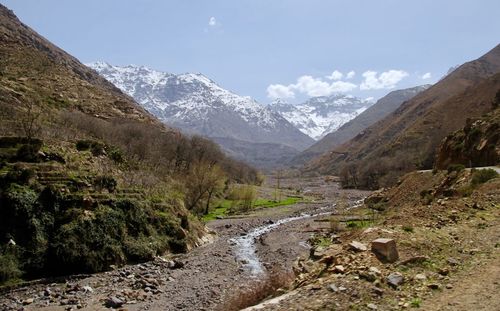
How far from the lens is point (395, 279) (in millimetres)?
15117

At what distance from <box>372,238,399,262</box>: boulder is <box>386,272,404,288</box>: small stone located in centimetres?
118

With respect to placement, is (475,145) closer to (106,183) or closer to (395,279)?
(106,183)

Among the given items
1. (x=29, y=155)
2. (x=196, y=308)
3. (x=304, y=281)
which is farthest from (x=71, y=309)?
(x=29, y=155)

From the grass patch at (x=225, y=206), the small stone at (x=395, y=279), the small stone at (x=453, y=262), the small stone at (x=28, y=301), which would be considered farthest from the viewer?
the grass patch at (x=225, y=206)

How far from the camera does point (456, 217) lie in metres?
23.6

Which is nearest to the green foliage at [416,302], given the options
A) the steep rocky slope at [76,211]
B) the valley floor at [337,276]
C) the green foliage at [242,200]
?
the valley floor at [337,276]

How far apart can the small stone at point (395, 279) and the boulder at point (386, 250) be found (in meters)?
1.18

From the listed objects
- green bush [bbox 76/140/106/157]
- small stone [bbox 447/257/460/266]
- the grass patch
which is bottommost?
the grass patch

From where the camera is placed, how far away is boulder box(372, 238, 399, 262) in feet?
54.6

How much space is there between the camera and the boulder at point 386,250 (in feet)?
54.6

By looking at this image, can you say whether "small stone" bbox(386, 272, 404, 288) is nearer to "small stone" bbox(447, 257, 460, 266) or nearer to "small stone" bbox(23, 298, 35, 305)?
"small stone" bbox(447, 257, 460, 266)

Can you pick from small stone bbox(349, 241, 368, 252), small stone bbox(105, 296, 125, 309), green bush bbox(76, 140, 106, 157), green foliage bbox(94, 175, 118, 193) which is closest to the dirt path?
small stone bbox(349, 241, 368, 252)

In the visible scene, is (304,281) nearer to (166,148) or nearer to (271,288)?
(271,288)

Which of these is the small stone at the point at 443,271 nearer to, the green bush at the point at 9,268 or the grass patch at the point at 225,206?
the green bush at the point at 9,268
